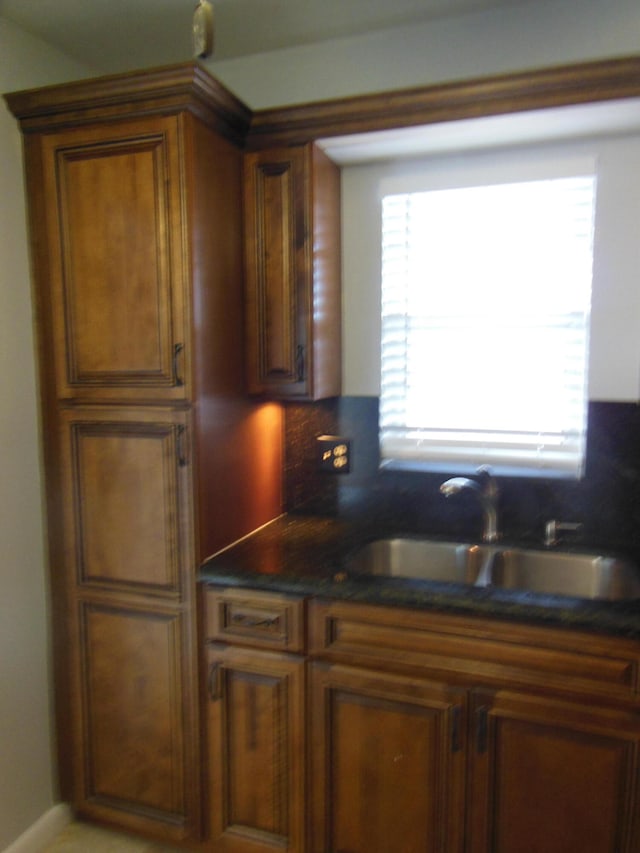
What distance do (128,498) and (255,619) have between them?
0.53m

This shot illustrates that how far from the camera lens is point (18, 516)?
1941mm

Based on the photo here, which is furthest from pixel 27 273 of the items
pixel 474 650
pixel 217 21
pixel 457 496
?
pixel 474 650

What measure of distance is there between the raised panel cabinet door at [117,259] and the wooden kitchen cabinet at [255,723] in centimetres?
69

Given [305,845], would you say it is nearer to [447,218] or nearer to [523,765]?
[523,765]

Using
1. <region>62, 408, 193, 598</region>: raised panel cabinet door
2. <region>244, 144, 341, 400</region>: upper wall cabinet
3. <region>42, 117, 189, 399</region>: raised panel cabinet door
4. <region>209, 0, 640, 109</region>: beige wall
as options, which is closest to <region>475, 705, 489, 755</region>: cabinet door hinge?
<region>62, 408, 193, 598</region>: raised panel cabinet door

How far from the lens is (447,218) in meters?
2.10

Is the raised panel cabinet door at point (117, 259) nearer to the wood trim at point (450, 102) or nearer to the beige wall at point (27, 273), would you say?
the beige wall at point (27, 273)

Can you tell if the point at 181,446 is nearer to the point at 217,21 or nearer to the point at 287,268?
the point at 287,268

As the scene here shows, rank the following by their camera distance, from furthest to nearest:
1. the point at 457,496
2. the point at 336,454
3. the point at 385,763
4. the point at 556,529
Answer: the point at 336,454 → the point at 457,496 → the point at 556,529 → the point at 385,763

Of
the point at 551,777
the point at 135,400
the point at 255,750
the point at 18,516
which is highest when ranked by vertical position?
the point at 135,400

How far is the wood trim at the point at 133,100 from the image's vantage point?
66.7 inches

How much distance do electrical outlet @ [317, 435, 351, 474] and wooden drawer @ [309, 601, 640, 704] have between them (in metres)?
0.67

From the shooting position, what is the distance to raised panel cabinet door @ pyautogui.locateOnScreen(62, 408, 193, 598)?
1.84 m

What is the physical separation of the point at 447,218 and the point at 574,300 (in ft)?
1.62
